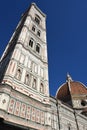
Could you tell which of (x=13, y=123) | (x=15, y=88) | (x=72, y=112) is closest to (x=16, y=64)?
(x=15, y=88)

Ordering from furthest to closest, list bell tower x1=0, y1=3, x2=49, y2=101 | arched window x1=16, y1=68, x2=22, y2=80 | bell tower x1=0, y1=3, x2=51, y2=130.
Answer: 1. arched window x1=16, y1=68, x2=22, y2=80
2. bell tower x1=0, y1=3, x2=49, y2=101
3. bell tower x1=0, y1=3, x2=51, y2=130

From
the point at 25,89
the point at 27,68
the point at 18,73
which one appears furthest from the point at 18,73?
the point at 25,89

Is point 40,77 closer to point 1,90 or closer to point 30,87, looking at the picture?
point 30,87

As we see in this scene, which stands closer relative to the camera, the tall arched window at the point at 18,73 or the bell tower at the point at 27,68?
the bell tower at the point at 27,68

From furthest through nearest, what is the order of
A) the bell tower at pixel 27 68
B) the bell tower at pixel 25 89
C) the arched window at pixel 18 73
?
the arched window at pixel 18 73 < the bell tower at pixel 27 68 < the bell tower at pixel 25 89

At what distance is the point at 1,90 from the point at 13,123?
2.29m

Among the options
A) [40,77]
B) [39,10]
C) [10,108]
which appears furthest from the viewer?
[39,10]

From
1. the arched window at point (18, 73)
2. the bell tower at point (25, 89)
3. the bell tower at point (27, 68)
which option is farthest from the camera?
the arched window at point (18, 73)

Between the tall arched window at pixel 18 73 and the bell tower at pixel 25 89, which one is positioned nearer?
the bell tower at pixel 25 89

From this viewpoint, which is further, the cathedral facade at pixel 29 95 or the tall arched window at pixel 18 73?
the tall arched window at pixel 18 73

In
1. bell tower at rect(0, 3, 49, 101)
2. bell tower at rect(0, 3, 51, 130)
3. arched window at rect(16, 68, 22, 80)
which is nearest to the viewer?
bell tower at rect(0, 3, 51, 130)

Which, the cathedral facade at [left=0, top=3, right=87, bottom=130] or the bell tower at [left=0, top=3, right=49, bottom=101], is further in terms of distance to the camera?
the bell tower at [left=0, top=3, right=49, bottom=101]

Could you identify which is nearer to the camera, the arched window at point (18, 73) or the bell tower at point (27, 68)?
the bell tower at point (27, 68)

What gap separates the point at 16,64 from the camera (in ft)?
37.2
